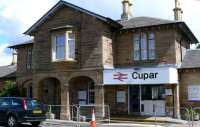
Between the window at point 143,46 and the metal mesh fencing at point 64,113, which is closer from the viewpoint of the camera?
the metal mesh fencing at point 64,113

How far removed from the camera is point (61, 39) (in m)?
28.6

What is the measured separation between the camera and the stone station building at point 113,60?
26141mm

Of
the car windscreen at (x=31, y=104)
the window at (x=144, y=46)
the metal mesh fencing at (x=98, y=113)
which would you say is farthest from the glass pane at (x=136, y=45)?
the car windscreen at (x=31, y=104)

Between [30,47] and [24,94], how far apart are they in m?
4.56

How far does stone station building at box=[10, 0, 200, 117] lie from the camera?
2614cm

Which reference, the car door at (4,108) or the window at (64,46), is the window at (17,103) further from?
the window at (64,46)

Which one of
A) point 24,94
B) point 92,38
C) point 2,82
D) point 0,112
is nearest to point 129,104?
point 92,38

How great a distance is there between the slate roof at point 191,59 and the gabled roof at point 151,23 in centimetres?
162

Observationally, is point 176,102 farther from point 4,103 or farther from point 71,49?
point 4,103

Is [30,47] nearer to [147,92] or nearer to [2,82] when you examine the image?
[2,82]

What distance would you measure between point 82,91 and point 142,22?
7092 millimetres

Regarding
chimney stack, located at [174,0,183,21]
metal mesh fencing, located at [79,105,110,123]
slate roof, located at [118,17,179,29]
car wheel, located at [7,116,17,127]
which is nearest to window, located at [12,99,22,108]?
car wheel, located at [7,116,17,127]

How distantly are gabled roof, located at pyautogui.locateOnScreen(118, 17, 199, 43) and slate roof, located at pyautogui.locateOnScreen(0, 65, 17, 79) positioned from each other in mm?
15509

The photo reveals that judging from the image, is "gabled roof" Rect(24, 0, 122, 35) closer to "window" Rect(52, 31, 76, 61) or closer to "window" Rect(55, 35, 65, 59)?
"window" Rect(52, 31, 76, 61)
